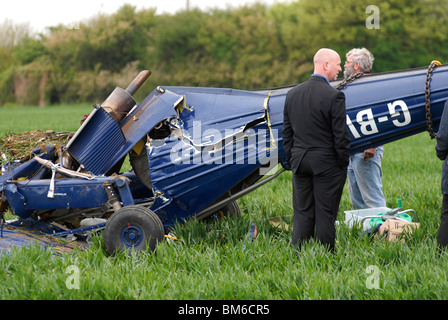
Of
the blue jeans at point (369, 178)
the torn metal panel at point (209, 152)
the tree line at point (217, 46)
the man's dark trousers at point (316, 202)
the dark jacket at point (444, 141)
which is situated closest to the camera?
the dark jacket at point (444, 141)

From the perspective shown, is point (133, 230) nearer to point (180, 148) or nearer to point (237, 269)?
point (180, 148)

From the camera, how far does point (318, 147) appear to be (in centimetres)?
460

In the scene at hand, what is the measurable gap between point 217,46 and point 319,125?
39.9 m

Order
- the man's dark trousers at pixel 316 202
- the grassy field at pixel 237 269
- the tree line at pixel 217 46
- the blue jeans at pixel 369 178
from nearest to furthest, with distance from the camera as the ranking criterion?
the grassy field at pixel 237 269 < the man's dark trousers at pixel 316 202 < the blue jeans at pixel 369 178 < the tree line at pixel 217 46

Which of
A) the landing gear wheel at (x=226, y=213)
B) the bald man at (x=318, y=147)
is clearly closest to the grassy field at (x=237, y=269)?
the bald man at (x=318, y=147)

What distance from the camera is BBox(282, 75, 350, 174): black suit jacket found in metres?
4.52

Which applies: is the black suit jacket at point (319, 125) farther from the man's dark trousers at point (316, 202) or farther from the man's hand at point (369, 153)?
the man's hand at point (369, 153)

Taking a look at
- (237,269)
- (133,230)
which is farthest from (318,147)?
(133,230)

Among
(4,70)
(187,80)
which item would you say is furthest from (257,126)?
(4,70)

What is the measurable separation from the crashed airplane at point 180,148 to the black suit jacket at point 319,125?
0.51m

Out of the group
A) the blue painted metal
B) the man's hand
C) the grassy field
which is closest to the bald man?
the grassy field

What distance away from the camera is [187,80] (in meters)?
39.1

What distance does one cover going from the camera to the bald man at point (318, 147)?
455 centimetres
